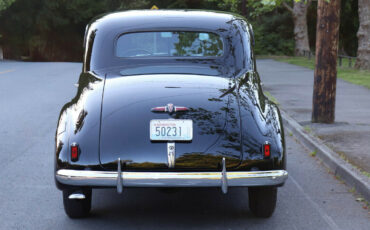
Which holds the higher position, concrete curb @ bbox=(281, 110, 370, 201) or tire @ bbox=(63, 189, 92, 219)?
tire @ bbox=(63, 189, 92, 219)

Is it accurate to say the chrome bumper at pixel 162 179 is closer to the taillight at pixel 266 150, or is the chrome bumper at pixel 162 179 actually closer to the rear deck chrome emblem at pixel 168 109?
the taillight at pixel 266 150

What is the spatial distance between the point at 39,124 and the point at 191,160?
264 inches

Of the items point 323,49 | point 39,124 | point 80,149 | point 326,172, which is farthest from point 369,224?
point 39,124

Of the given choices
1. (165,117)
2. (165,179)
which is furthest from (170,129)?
(165,179)

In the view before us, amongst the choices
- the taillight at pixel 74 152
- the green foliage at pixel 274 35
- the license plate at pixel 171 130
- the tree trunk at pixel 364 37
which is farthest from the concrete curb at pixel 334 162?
the green foliage at pixel 274 35

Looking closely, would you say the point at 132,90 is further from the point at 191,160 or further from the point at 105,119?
the point at 191,160

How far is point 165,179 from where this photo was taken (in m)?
4.67

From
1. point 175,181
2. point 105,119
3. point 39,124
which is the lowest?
point 39,124

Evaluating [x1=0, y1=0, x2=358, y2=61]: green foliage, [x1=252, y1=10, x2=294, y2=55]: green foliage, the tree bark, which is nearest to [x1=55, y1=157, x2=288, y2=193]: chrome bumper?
the tree bark

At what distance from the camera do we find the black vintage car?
4.76 metres

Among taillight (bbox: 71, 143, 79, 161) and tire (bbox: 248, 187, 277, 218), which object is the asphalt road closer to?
tire (bbox: 248, 187, 277, 218)

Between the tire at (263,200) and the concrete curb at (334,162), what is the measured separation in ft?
4.00

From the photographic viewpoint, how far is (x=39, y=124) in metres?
10.9

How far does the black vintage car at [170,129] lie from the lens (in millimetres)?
4758
